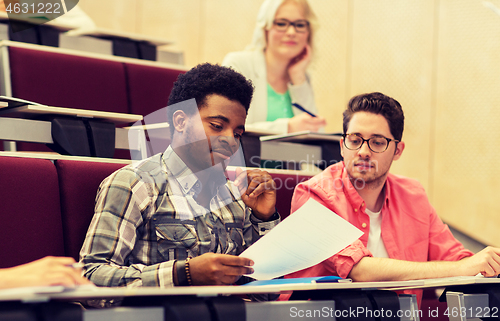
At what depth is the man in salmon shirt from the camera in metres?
0.95

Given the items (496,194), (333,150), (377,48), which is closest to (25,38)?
(333,150)

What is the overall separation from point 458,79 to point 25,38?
168 cm

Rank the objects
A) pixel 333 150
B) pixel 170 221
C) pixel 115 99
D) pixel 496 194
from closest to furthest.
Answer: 1. pixel 170 221
2. pixel 333 150
3. pixel 115 99
4. pixel 496 194

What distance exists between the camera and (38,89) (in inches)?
51.0

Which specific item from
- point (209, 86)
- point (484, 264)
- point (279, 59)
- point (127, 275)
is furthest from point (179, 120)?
point (279, 59)

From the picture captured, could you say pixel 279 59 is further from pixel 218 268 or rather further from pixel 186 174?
pixel 218 268

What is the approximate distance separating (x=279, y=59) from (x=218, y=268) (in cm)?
107

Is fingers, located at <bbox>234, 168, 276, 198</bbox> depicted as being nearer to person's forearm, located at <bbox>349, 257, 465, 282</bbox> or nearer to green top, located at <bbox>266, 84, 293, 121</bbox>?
person's forearm, located at <bbox>349, 257, 465, 282</bbox>

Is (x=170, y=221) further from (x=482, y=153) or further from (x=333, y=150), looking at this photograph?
(x=482, y=153)

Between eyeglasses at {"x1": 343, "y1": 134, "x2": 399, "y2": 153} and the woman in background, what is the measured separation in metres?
0.53

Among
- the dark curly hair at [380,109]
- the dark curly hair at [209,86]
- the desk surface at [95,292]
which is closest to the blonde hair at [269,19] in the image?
the dark curly hair at [380,109]

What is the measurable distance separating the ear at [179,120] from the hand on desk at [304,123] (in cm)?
59

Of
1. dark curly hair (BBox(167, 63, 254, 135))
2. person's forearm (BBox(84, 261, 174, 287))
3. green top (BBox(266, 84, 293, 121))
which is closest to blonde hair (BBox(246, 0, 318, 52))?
green top (BBox(266, 84, 293, 121))

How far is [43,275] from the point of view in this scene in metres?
0.45
